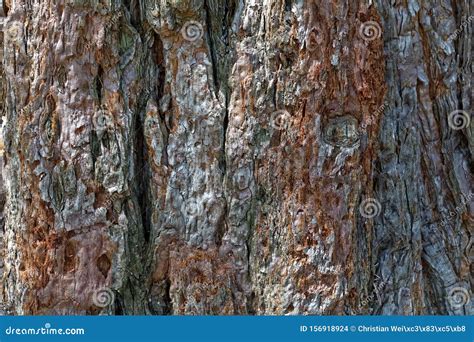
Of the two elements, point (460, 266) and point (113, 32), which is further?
point (460, 266)

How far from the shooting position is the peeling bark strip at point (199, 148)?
247 cm

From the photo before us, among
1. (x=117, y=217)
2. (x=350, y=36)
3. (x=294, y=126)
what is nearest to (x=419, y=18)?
(x=350, y=36)

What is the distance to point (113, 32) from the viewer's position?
2500 mm

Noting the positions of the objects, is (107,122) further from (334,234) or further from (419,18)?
(419,18)

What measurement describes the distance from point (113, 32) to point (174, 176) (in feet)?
1.97

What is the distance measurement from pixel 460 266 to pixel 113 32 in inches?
67.2

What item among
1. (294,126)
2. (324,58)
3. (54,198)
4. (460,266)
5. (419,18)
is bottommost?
(460,266)

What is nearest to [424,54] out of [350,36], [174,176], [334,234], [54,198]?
[350,36]

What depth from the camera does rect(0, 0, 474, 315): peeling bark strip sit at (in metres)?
2.47

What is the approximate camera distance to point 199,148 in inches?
99.3

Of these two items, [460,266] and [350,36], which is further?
[460,266]

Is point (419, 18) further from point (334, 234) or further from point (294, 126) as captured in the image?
point (334, 234)

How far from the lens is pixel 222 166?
2533 millimetres

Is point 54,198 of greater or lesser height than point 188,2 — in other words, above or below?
below
